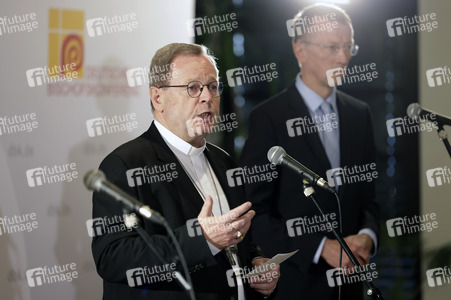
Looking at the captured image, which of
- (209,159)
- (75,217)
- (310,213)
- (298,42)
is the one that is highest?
(298,42)

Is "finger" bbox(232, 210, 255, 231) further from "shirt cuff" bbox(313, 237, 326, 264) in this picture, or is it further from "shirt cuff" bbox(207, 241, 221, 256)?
"shirt cuff" bbox(313, 237, 326, 264)

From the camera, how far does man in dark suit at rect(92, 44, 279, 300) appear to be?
2.57 metres

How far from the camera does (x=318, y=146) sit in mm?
4133

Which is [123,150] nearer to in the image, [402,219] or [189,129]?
[189,129]

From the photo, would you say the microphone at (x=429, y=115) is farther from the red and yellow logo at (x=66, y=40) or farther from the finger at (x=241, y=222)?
the red and yellow logo at (x=66, y=40)

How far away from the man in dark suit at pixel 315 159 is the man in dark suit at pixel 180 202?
806 mm

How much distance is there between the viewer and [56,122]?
3.78 metres

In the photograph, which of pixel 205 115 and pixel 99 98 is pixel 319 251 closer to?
pixel 205 115

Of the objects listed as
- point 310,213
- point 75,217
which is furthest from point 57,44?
point 310,213

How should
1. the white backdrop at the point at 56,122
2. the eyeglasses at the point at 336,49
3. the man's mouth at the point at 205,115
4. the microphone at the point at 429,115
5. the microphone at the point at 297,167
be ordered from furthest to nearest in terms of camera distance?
the eyeglasses at the point at 336,49, the white backdrop at the point at 56,122, the microphone at the point at 429,115, the man's mouth at the point at 205,115, the microphone at the point at 297,167

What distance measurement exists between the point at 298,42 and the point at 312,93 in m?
0.42

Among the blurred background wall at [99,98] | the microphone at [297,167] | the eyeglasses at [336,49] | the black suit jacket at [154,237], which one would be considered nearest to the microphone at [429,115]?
the microphone at [297,167]

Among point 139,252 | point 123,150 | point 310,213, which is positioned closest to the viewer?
point 139,252

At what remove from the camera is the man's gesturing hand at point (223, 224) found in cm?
247
